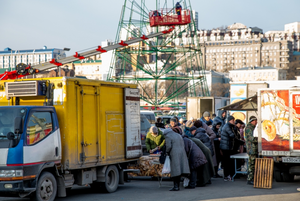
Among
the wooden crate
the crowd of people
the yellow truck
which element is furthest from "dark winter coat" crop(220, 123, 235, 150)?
the yellow truck

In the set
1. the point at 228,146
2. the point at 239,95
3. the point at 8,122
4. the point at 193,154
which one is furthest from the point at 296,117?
the point at 239,95

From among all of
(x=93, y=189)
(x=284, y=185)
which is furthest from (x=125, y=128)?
(x=284, y=185)

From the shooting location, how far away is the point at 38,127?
29.8 ft

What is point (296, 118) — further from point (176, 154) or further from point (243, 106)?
point (243, 106)

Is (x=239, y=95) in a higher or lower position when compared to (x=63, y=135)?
higher

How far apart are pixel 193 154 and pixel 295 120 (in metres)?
2.69

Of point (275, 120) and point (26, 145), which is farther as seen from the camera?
point (275, 120)

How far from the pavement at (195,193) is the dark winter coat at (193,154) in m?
0.64

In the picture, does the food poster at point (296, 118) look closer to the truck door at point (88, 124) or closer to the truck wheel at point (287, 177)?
the truck wheel at point (287, 177)

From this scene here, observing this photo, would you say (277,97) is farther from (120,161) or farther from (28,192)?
(28,192)

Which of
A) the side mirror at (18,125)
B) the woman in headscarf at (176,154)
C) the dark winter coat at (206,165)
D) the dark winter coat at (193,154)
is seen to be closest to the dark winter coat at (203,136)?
the dark winter coat at (206,165)

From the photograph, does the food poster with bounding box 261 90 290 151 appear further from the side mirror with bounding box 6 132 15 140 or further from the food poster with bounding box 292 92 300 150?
the side mirror with bounding box 6 132 15 140

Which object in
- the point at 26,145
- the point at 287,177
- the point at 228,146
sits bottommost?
the point at 287,177

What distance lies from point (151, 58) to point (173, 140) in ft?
559
